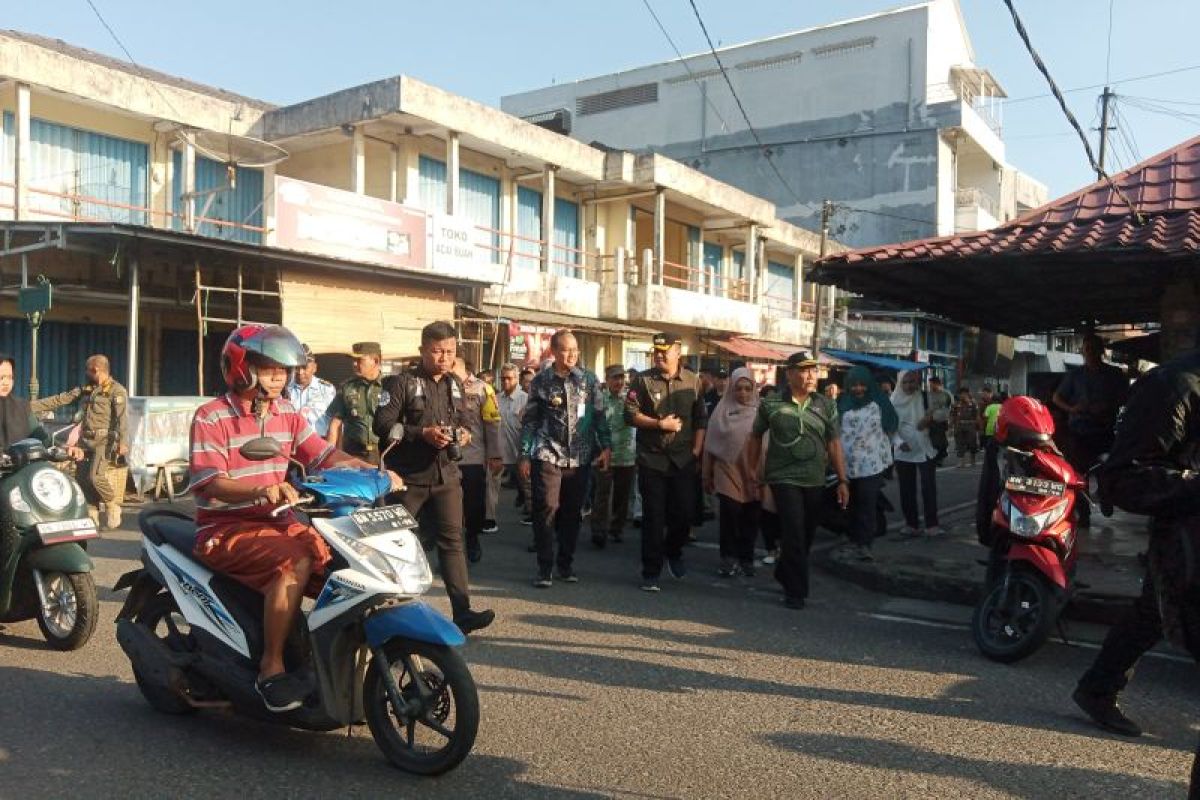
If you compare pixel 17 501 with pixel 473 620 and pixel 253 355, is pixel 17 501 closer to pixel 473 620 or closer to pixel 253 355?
pixel 253 355

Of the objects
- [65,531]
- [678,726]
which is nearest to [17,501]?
[65,531]

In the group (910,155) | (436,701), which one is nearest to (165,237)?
(436,701)

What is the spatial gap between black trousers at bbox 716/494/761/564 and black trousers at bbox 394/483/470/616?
9.41 feet

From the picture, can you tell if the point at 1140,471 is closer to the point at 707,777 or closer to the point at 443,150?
the point at 707,777

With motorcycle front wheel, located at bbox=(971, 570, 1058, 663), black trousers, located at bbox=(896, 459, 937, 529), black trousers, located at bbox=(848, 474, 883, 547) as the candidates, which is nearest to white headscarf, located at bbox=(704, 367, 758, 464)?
black trousers, located at bbox=(848, 474, 883, 547)

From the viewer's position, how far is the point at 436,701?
3.34 m

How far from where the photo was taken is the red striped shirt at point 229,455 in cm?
364

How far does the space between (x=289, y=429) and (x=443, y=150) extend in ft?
53.8

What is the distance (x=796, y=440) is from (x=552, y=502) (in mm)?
1759

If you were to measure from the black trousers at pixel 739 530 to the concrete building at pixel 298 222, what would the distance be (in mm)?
7801

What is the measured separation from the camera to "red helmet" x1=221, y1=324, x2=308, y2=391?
12.1ft

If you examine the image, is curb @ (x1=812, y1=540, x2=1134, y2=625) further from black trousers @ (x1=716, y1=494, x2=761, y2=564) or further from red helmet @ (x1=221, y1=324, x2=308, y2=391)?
red helmet @ (x1=221, y1=324, x2=308, y2=391)

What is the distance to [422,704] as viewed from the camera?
10.9 ft

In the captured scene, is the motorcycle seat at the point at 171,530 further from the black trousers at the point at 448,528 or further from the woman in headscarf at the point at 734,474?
the woman in headscarf at the point at 734,474
